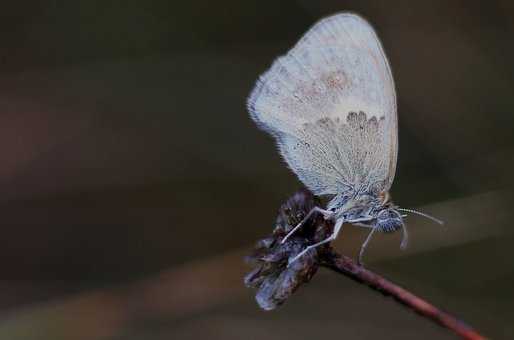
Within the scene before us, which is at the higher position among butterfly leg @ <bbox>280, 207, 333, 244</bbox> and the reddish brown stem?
the reddish brown stem

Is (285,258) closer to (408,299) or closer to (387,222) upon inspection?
(408,299)

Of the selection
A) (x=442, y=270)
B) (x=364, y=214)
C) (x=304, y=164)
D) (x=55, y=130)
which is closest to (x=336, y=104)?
(x=304, y=164)

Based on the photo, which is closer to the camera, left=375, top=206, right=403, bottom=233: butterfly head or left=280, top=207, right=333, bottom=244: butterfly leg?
left=280, top=207, right=333, bottom=244: butterfly leg

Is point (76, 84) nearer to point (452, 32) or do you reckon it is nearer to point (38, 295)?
point (38, 295)

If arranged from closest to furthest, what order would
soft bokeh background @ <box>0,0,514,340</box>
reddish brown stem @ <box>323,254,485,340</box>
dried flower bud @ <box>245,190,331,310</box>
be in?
reddish brown stem @ <box>323,254,485,340</box>
dried flower bud @ <box>245,190,331,310</box>
soft bokeh background @ <box>0,0,514,340</box>

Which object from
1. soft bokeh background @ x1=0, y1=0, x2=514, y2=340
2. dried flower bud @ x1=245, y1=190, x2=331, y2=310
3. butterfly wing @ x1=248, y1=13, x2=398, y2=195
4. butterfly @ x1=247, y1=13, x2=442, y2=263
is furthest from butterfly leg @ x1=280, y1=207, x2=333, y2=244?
soft bokeh background @ x1=0, y1=0, x2=514, y2=340

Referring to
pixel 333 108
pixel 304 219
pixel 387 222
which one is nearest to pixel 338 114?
pixel 333 108

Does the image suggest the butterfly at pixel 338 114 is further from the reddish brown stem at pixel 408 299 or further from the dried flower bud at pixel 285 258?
the reddish brown stem at pixel 408 299

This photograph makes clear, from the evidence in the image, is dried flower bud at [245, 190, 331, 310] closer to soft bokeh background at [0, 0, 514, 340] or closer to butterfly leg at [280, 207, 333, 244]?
butterfly leg at [280, 207, 333, 244]
